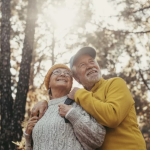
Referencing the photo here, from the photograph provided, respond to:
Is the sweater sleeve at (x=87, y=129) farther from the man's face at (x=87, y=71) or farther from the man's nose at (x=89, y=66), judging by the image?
the man's nose at (x=89, y=66)

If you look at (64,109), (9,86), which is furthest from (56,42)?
(64,109)

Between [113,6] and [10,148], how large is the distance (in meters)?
4.73

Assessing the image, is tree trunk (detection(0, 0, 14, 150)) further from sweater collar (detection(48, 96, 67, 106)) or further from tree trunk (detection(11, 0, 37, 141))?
sweater collar (detection(48, 96, 67, 106))

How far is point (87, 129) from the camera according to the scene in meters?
1.75

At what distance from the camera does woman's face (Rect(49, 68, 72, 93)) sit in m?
2.29

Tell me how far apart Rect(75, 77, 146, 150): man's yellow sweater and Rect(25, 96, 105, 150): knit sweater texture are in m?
Result: 0.08

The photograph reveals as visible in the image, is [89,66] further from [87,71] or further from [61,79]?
[61,79]

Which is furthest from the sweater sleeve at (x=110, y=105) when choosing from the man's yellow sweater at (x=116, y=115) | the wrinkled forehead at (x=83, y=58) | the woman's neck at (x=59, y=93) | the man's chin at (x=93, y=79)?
the wrinkled forehead at (x=83, y=58)

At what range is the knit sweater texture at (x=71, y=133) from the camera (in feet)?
5.80

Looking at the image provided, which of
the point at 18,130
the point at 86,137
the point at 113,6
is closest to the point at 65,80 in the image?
the point at 86,137

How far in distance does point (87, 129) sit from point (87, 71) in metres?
0.83

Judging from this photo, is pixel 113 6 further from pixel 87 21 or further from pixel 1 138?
pixel 1 138

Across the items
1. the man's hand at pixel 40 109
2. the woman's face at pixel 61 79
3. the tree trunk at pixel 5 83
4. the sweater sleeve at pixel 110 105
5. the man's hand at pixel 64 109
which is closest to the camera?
the sweater sleeve at pixel 110 105

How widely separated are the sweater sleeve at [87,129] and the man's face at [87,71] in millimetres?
567
